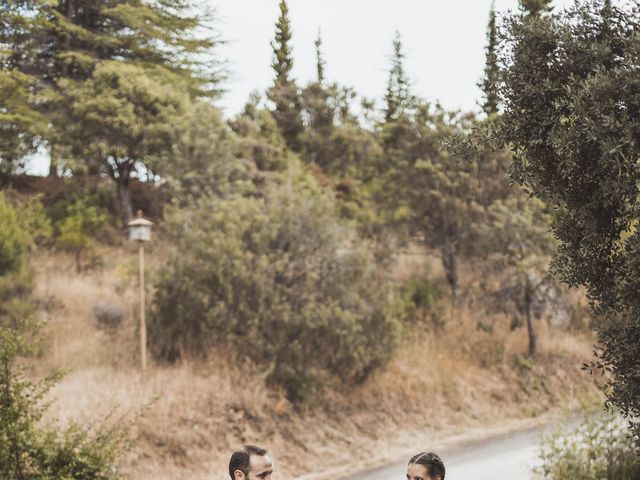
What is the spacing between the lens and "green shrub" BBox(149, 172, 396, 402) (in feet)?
47.9

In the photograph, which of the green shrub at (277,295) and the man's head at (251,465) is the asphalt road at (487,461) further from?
the man's head at (251,465)

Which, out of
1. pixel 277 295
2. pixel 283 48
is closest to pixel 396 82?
pixel 283 48

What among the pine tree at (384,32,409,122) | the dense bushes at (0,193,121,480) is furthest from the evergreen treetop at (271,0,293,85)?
the dense bushes at (0,193,121,480)

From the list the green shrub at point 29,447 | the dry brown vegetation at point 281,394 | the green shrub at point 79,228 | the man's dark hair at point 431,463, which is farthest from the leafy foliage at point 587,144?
the green shrub at point 79,228

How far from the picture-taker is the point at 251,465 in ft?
16.8

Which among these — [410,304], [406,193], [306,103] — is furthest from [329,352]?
[306,103]

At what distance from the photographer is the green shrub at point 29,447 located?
8.28m

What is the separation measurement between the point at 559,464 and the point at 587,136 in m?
5.71

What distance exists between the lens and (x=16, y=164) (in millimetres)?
24656

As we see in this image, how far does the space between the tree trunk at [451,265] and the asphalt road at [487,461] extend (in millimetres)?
7255

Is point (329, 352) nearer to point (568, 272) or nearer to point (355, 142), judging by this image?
point (568, 272)

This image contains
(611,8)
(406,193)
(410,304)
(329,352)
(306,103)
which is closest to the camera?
(611,8)

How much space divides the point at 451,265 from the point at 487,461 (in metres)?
9.83

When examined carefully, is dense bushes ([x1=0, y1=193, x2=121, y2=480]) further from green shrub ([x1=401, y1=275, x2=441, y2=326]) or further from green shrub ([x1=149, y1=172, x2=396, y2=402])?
green shrub ([x1=401, y1=275, x2=441, y2=326])
